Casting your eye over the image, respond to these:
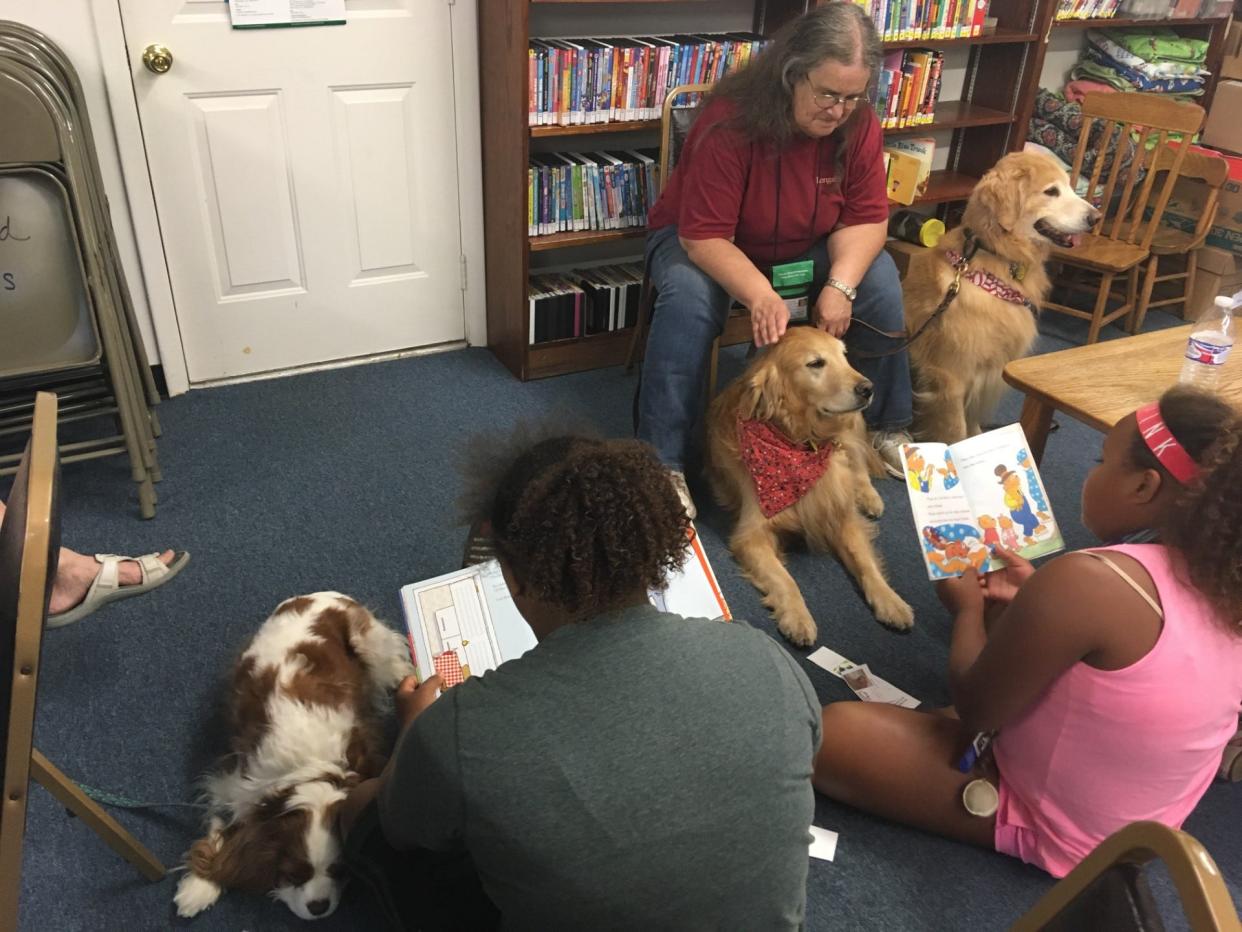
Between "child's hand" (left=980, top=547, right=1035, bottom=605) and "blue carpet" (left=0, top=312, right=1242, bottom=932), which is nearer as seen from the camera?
"blue carpet" (left=0, top=312, right=1242, bottom=932)

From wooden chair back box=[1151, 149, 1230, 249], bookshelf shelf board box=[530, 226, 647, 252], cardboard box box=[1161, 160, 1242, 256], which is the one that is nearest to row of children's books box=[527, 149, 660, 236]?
bookshelf shelf board box=[530, 226, 647, 252]

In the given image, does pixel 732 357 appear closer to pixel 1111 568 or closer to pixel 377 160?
pixel 377 160

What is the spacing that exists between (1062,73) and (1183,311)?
3.67 feet

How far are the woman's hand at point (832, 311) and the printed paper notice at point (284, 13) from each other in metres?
1.55

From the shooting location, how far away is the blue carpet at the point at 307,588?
151 centimetres

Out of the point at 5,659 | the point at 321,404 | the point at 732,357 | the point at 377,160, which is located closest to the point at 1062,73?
the point at 732,357

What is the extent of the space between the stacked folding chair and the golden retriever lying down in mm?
1470

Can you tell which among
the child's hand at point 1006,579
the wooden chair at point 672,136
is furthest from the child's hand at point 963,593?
the wooden chair at point 672,136

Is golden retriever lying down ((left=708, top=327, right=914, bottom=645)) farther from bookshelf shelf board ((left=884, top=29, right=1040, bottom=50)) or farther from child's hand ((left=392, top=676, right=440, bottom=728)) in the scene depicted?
bookshelf shelf board ((left=884, top=29, right=1040, bottom=50))

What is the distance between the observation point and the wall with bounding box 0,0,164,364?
2.28 meters

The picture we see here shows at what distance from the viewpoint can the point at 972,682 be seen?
1.38 metres

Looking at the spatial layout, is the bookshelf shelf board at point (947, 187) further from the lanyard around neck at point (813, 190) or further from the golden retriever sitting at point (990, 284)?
the lanyard around neck at point (813, 190)

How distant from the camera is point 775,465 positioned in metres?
2.22

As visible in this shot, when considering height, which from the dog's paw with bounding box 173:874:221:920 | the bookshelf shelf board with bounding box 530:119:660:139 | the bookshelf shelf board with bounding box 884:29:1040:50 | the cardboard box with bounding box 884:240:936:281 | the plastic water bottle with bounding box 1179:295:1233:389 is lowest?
the dog's paw with bounding box 173:874:221:920
